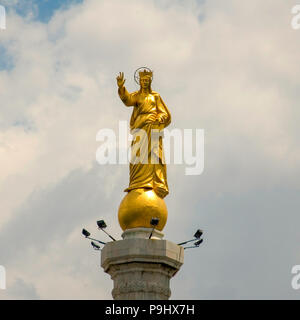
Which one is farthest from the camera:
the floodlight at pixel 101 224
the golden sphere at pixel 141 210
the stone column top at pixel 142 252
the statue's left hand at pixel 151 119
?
the statue's left hand at pixel 151 119

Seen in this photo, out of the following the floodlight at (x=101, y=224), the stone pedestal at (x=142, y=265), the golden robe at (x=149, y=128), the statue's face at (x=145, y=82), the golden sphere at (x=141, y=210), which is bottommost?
the stone pedestal at (x=142, y=265)

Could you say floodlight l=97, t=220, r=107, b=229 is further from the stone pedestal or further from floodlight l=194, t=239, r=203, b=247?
floodlight l=194, t=239, r=203, b=247

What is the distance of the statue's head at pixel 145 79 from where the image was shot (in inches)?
1807

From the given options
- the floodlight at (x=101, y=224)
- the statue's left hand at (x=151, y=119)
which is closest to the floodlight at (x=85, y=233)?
the floodlight at (x=101, y=224)

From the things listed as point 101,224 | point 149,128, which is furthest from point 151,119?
point 101,224

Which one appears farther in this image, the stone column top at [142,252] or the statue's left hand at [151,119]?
the statue's left hand at [151,119]

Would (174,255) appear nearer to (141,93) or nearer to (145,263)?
(145,263)

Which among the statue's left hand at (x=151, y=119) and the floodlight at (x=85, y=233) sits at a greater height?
the statue's left hand at (x=151, y=119)

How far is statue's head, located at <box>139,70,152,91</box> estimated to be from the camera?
151 ft

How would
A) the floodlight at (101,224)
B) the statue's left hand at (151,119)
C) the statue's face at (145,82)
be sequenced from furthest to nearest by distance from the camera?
the statue's face at (145,82), the statue's left hand at (151,119), the floodlight at (101,224)

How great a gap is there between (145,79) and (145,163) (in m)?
4.12

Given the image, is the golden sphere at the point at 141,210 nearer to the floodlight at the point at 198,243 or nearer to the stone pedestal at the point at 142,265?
the stone pedestal at the point at 142,265
